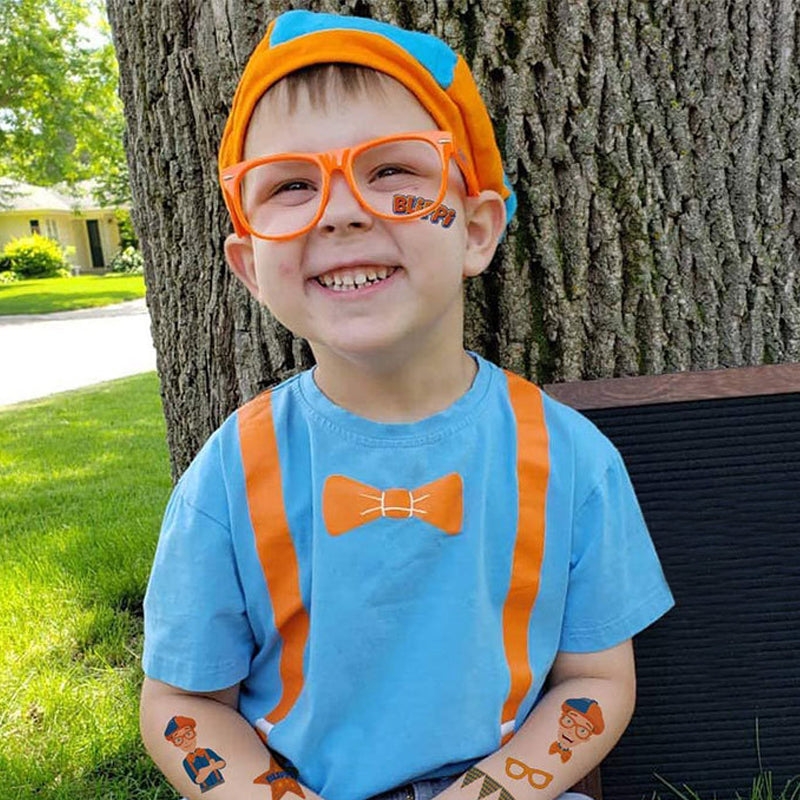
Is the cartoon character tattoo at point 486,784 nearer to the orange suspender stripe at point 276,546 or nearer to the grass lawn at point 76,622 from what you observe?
the orange suspender stripe at point 276,546

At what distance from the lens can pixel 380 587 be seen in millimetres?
1626

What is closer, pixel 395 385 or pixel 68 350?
pixel 395 385

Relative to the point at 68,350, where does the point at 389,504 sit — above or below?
above

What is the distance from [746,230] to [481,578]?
1048mm

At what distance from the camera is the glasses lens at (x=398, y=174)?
1504 millimetres

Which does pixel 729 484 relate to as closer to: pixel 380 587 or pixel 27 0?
pixel 380 587

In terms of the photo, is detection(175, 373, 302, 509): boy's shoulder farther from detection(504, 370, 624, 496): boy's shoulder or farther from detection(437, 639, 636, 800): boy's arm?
detection(437, 639, 636, 800): boy's arm

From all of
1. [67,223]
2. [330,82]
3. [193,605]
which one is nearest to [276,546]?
[193,605]

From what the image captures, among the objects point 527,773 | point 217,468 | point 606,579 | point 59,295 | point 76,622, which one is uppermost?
point 217,468

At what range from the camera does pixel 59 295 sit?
2906 centimetres

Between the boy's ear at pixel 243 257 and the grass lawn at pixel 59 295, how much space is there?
22.2m

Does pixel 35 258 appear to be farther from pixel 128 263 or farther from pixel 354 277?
pixel 354 277

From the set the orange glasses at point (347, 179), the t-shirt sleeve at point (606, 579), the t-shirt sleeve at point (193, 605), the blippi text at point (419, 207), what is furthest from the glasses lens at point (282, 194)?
the t-shirt sleeve at point (606, 579)

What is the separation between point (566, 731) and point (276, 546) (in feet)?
1.98
